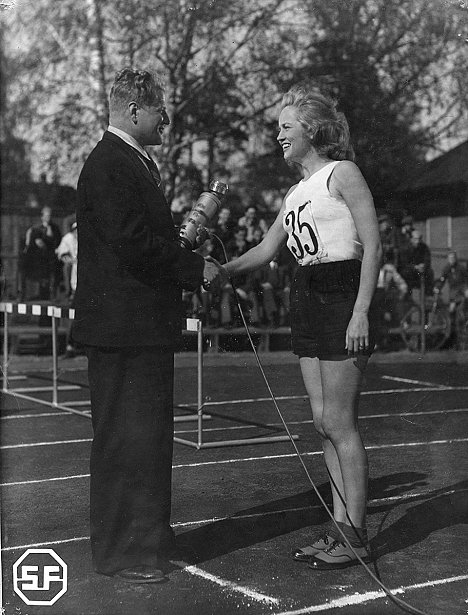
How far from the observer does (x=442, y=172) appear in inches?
260

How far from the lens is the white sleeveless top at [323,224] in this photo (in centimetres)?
347

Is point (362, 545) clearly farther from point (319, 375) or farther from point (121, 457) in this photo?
point (121, 457)

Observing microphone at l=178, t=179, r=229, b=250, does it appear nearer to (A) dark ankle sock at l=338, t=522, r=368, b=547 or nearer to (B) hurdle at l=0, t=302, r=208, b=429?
(A) dark ankle sock at l=338, t=522, r=368, b=547

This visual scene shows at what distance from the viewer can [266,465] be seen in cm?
549

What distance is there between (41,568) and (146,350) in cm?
88

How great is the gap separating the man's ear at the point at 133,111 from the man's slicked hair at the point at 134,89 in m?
0.01

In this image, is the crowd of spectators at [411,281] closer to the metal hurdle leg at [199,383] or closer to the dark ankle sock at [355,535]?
the metal hurdle leg at [199,383]

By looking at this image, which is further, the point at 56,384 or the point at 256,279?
the point at 56,384

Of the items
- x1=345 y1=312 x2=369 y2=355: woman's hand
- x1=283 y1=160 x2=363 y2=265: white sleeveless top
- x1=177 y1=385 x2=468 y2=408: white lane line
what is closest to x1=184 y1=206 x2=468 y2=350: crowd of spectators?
x1=345 y1=312 x2=369 y2=355: woman's hand

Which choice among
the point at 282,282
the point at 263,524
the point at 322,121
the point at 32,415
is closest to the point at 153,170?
the point at 322,121

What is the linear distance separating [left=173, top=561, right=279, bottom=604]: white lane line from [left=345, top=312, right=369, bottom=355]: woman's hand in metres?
0.97

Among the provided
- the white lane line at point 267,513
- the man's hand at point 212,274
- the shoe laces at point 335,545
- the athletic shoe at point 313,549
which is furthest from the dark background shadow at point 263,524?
the man's hand at point 212,274

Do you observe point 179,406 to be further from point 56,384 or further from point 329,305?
point 329,305

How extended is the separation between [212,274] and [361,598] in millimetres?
1310
